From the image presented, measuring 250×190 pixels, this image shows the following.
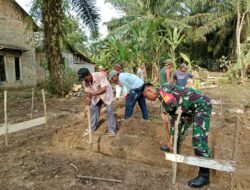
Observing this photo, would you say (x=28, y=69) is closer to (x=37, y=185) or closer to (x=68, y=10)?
(x=68, y=10)

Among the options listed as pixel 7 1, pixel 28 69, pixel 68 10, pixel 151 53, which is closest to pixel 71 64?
pixel 28 69

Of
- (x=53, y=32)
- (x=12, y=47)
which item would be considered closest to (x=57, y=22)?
(x=53, y=32)

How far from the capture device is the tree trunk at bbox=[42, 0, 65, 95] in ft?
34.8

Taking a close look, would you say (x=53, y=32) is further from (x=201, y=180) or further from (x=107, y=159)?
(x=201, y=180)

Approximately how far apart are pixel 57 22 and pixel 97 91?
6.72 metres

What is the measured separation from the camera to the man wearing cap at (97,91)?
4.71 metres

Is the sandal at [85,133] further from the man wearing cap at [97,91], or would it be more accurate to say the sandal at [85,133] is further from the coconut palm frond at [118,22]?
the coconut palm frond at [118,22]

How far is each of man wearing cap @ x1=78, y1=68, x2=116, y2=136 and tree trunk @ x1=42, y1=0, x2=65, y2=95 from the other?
608cm

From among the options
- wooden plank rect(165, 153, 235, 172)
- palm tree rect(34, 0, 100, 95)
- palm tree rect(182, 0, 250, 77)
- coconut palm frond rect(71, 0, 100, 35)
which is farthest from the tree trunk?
→ palm tree rect(182, 0, 250, 77)

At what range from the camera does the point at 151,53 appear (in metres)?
14.1

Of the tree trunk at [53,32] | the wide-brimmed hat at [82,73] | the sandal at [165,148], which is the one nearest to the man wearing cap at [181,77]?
the sandal at [165,148]

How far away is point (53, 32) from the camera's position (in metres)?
10.7

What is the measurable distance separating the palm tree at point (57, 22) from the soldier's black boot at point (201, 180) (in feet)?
27.0

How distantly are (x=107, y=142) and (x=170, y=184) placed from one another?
1.48 m
